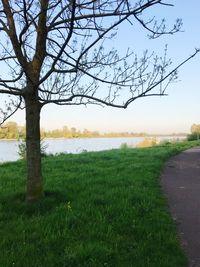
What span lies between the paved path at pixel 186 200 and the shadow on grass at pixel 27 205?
2.28 meters

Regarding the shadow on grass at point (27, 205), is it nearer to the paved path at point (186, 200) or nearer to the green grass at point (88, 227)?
the green grass at point (88, 227)

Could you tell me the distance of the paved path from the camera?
22.3ft

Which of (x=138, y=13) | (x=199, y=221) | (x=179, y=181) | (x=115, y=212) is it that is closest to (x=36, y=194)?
(x=115, y=212)

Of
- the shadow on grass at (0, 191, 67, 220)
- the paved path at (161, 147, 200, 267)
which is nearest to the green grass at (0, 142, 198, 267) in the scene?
the shadow on grass at (0, 191, 67, 220)

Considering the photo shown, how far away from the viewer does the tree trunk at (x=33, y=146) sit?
27.8 feet

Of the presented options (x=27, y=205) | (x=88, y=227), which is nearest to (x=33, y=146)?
(x=27, y=205)

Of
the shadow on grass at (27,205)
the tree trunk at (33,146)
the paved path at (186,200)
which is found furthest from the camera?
the tree trunk at (33,146)

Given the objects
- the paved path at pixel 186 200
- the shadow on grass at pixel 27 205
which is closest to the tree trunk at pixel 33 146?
the shadow on grass at pixel 27 205

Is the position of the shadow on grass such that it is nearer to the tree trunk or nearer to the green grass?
the green grass

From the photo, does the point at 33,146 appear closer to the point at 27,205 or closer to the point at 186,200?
the point at 27,205

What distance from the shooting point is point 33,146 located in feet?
27.7

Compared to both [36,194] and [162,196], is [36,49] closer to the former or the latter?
[36,194]

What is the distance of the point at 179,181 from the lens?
43.4ft

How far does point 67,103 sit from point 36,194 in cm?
197
